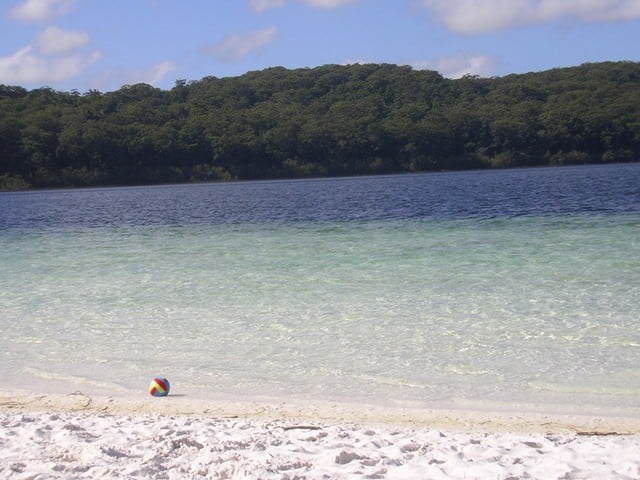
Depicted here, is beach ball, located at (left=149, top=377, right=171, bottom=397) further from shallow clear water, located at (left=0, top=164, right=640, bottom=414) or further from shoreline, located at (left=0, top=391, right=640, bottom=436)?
shallow clear water, located at (left=0, top=164, right=640, bottom=414)

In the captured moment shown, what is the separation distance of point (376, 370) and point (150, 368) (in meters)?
2.18

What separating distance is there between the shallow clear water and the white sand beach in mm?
551

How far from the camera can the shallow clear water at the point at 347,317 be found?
6.67 meters

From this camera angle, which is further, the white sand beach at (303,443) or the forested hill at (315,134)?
the forested hill at (315,134)

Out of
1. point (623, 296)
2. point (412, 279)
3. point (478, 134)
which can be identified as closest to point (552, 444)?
point (623, 296)

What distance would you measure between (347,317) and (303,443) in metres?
4.42

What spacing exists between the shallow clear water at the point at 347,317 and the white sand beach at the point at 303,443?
0.55 meters

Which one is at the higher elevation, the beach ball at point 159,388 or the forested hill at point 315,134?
the forested hill at point 315,134

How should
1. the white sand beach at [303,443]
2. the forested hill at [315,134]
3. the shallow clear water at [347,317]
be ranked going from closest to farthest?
the white sand beach at [303,443]
the shallow clear water at [347,317]
the forested hill at [315,134]

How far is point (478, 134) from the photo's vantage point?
8681 cm

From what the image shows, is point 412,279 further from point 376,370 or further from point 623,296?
point 376,370

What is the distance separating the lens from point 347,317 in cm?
918

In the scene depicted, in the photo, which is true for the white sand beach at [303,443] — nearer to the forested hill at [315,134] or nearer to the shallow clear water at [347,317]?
the shallow clear water at [347,317]

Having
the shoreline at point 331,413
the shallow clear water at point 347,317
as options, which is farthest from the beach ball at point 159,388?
the shallow clear water at point 347,317
